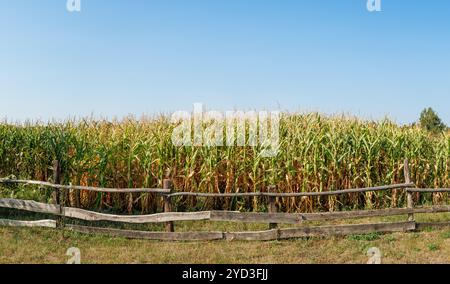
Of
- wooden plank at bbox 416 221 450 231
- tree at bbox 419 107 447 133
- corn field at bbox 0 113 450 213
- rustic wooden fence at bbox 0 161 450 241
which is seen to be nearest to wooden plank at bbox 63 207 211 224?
rustic wooden fence at bbox 0 161 450 241

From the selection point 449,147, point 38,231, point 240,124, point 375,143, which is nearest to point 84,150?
point 38,231

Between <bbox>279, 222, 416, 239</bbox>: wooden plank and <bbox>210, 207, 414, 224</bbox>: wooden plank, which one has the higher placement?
<bbox>210, 207, 414, 224</bbox>: wooden plank

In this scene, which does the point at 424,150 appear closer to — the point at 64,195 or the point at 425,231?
the point at 425,231

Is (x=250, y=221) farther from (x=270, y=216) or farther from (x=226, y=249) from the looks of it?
(x=226, y=249)

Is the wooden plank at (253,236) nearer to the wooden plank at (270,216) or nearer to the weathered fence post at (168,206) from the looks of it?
the wooden plank at (270,216)

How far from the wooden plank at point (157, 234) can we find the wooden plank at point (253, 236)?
0.22 metres

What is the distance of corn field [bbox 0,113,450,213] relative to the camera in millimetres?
12508

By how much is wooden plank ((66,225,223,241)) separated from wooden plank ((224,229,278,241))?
0.22 metres

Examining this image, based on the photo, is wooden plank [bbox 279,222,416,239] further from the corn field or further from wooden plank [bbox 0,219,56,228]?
wooden plank [bbox 0,219,56,228]

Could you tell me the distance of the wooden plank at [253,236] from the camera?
32.7ft

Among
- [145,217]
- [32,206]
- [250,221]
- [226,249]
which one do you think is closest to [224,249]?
[226,249]

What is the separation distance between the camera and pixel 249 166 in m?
12.6

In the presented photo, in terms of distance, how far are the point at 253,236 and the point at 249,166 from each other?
3017mm

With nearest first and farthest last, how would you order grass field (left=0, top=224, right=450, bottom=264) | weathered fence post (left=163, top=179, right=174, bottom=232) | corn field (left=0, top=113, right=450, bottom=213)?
grass field (left=0, top=224, right=450, bottom=264)
weathered fence post (left=163, top=179, right=174, bottom=232)
corn field (left=0, top=113, right=450, bottom=213)
